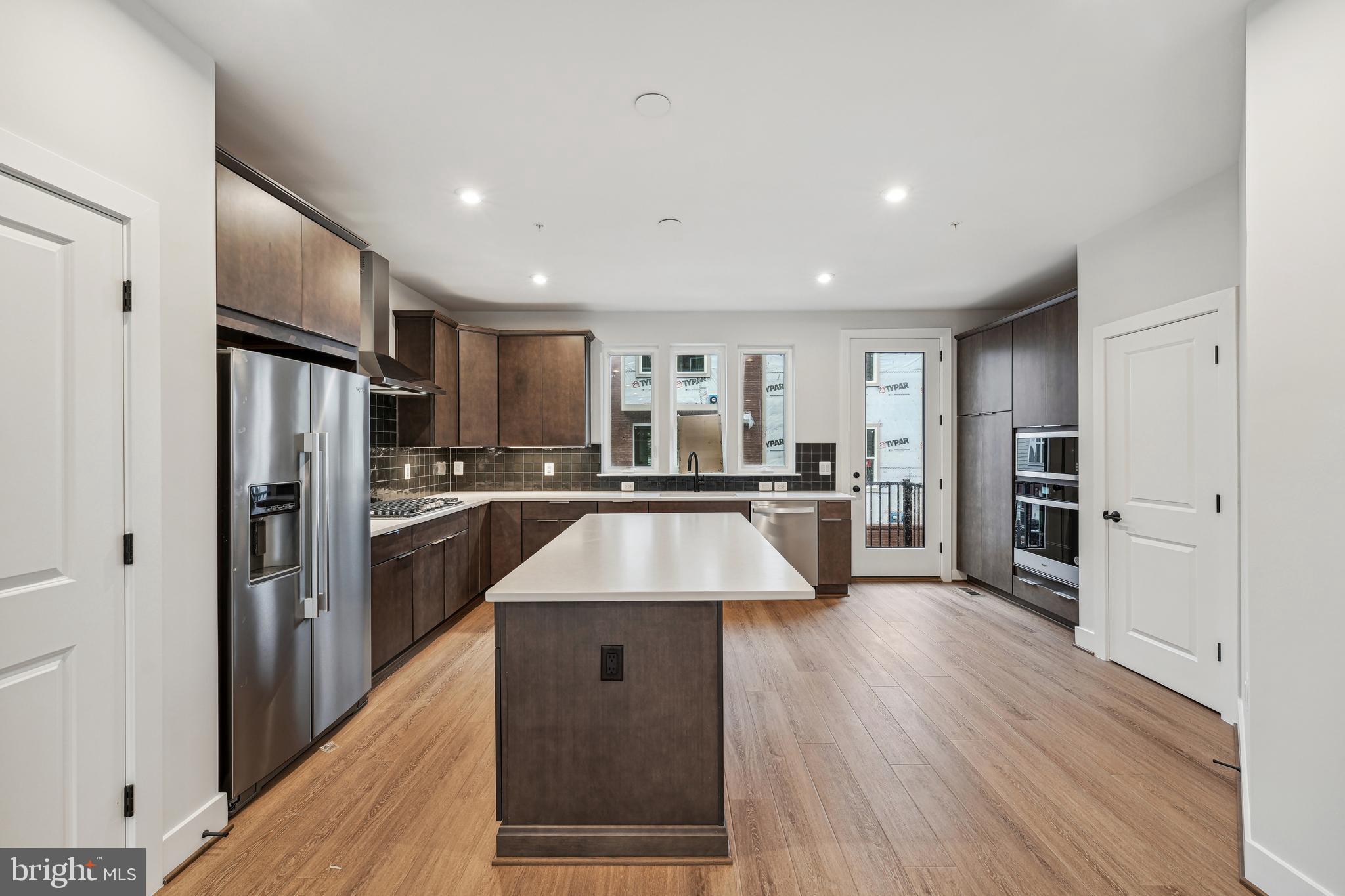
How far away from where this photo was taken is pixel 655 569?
1.89 meters

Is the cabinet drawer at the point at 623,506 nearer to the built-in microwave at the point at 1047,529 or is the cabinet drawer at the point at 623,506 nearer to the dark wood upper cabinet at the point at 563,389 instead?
the dark wood upper cabinet at the point at 563,389

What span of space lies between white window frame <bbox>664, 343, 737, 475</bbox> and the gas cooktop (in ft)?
6.69

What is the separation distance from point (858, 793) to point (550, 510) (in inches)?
130

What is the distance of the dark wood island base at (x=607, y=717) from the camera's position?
1.75 m

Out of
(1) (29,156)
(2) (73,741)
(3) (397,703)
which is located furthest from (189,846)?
(1) (29,156)

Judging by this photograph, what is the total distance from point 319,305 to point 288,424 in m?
0.62

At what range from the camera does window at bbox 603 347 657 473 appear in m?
5.50

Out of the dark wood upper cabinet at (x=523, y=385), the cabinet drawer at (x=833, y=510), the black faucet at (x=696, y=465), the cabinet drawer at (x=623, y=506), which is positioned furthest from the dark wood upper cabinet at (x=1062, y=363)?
the dark wood upper cabinet at (x=523, y=385)

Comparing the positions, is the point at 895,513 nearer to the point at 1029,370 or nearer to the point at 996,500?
the point at 996,500

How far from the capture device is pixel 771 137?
2.34 meters

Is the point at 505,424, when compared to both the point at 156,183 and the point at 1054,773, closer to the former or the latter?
the point at 156,183

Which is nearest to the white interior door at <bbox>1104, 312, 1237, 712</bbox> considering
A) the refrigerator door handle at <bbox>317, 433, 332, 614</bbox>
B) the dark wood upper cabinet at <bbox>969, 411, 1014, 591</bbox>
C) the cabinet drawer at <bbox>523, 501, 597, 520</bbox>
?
the dark wood upper cabinet at <bbox>969, 411, 1014, 591</bbox>

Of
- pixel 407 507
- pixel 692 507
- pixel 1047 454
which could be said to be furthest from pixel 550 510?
pixel 1047 454

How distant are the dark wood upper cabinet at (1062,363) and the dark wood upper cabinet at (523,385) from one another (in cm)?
397
